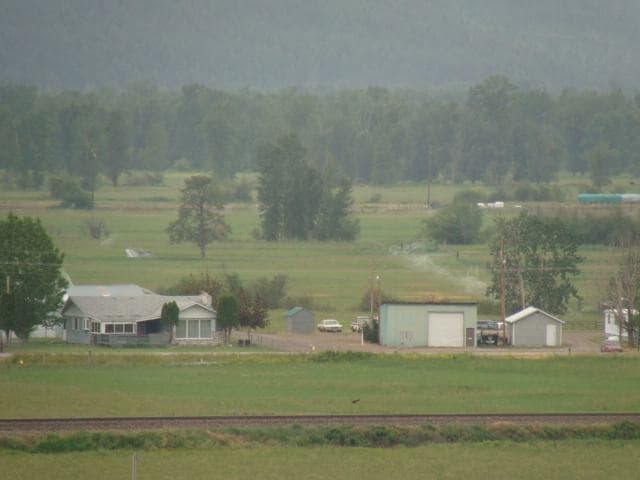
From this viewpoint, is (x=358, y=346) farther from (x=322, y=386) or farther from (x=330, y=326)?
(x=322, y=386)

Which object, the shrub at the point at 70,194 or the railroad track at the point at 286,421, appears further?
the shrub at the point at 70,194

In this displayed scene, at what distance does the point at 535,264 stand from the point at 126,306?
2296 centimetres

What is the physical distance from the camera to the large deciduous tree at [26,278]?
183ft

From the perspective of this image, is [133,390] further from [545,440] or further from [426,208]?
[426,208]

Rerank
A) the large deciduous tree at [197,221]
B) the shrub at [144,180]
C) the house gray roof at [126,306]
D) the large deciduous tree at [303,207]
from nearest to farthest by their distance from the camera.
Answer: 1. the house gray roof at [126,306]
2. the large deciduous tree at [197,221]
3. the large deciduous tree at [303,207]
4. the shrub at [144,180]

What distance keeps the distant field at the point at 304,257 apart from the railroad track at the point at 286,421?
112 ft

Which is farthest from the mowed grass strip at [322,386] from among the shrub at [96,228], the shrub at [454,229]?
the shrub at [96,228]

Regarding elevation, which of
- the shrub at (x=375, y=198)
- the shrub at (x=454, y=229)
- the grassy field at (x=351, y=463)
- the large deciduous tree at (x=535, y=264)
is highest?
the shrub at (x=375, y=198)

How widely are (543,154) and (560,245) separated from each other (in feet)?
289

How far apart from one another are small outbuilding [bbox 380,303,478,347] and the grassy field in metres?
27.9

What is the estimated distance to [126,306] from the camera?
59.0 metres

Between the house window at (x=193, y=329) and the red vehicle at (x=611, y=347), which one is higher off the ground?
the house window at (x=193, y=329)

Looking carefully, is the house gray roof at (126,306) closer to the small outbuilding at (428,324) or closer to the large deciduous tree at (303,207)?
the small outbuilding at (428,324)

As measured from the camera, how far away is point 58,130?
159 meters
